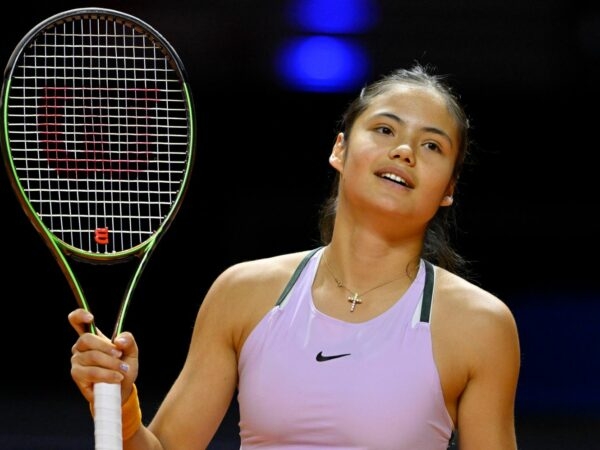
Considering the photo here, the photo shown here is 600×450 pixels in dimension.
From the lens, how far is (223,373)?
1.92m

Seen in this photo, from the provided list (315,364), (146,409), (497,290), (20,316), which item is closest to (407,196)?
(315,364)

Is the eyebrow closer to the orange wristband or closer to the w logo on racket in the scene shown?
the w logo on racket

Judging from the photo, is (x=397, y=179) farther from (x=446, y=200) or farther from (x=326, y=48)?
(x=326, y=48)

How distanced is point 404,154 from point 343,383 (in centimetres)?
35

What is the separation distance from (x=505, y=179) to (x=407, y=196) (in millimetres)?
2329

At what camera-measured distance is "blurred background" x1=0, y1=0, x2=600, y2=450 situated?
4.04 m

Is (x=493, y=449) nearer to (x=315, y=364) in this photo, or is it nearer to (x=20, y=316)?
(x=315, y=364)

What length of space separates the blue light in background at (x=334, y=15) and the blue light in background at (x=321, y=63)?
4cm

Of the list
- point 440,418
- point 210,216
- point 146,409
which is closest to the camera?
point 440,418

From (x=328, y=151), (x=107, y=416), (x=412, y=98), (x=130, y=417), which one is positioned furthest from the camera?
(x=328, y=151)

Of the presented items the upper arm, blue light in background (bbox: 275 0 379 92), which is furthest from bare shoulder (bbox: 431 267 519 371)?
blue light in background (bbox: 275 0 379 92)

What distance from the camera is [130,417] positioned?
1735 millimetres

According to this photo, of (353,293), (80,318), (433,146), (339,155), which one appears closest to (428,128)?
(433,146)

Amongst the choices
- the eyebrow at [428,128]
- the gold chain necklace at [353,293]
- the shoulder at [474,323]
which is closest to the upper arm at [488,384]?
the shoulder at [474,323]
